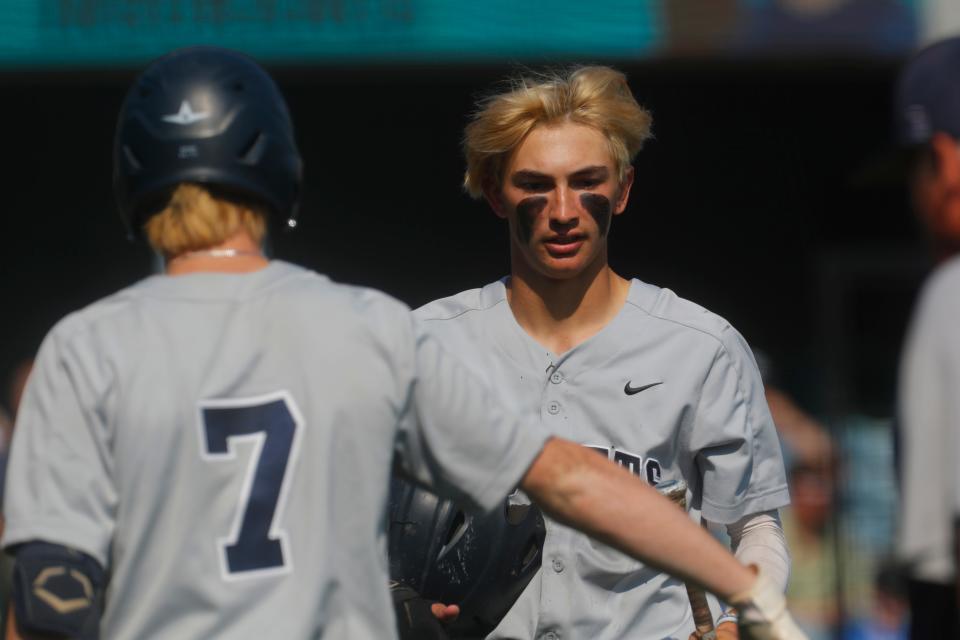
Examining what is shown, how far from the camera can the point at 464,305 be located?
4.08m

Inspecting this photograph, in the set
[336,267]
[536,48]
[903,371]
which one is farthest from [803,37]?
[903,371]

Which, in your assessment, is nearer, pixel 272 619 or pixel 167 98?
pixel 272 619

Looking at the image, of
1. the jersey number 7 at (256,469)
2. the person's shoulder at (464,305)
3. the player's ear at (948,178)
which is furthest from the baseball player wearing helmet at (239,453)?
the person's shoulder at (464,305)

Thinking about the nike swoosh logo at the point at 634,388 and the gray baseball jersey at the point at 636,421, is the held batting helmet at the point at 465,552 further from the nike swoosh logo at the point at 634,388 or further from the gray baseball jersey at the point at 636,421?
the nike swoosh logo at the point at 634,388

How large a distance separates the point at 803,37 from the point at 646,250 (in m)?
2.02

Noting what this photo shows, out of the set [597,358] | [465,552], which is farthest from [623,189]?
[465,552]

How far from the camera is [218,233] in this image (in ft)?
8.61

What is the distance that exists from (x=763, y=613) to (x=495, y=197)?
1.77m

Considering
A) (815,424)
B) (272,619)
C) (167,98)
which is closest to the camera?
(272,619)

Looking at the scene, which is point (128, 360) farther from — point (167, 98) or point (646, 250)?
point (646, 250)

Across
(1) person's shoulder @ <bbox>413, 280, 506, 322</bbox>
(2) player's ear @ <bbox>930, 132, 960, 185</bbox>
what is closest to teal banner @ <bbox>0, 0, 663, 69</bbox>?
(1) person's shoulder @ <bbox>413, 280, 506, 322</bbox>

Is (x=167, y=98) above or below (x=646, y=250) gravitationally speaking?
above

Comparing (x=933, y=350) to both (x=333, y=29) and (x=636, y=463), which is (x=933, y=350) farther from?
(x=333, y=29)

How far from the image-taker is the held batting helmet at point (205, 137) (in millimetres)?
2635
